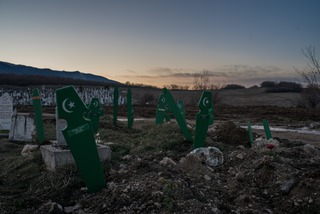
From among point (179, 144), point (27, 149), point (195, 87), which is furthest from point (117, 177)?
point (195, 87)

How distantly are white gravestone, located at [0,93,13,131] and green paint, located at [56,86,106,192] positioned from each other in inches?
384

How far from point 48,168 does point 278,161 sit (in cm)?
370

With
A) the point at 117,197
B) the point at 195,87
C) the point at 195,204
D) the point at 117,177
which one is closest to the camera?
the point at 195,204

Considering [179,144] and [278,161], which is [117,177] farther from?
[179,144]

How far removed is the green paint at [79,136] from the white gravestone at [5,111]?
9753mm

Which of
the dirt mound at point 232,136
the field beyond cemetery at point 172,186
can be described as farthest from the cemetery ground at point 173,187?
the dirt mound at point 232,136

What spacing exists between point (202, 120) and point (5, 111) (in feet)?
29.4

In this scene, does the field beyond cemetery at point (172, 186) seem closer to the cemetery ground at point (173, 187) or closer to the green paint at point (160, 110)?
the cemetery ground at point (173, 187)

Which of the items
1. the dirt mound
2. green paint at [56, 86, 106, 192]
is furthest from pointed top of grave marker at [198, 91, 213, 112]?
green paint at [56, 86, 106, 192]

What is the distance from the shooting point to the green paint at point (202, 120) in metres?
7.52

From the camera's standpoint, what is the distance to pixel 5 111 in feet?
44.2

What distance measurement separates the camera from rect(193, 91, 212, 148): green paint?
7.52 meters

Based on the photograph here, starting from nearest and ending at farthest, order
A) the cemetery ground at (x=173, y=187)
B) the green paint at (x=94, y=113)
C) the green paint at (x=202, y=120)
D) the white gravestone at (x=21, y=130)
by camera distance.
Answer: the cemetery ground at (x=173, y=187)
the green paint at (x=202, y=120)
the green paint at (x=94, y=113)
the white gravestone at (x=21, y=130)

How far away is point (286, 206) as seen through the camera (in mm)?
4203
